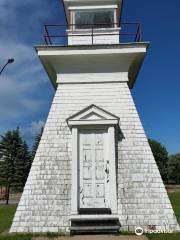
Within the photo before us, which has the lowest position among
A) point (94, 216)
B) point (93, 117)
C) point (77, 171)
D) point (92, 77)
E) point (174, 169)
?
point (94, 216)

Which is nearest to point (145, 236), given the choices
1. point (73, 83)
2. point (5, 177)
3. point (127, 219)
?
point (127, 219)

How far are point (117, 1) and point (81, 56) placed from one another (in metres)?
2.92

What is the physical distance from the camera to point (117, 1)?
Answer: 14055mm

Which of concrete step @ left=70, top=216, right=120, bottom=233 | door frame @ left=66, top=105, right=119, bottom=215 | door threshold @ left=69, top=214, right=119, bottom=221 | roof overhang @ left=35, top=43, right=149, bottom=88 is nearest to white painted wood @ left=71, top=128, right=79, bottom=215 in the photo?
door frame @ left=66, top=105, right=119, bottom=215

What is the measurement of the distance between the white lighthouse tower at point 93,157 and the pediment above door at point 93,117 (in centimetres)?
3

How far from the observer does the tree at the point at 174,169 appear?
2832 inches

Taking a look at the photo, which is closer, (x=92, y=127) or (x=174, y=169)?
(x=92, y=127)

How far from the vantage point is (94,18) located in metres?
14.0

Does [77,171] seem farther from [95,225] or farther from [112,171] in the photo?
[95,225]

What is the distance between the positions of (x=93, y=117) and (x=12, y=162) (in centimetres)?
3124

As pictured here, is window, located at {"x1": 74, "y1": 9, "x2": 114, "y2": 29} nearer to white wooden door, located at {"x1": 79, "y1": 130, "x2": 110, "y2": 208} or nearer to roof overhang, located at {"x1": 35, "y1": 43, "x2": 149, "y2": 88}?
roof overhang, located at {"x1": 35, "y1": 43, "x2": 149, "y2": 88}

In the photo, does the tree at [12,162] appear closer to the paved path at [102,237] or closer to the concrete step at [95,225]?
the concrete step at [95,225]

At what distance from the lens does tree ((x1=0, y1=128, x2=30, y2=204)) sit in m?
41.1

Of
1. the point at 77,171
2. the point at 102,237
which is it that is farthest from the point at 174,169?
the point at 102,237
